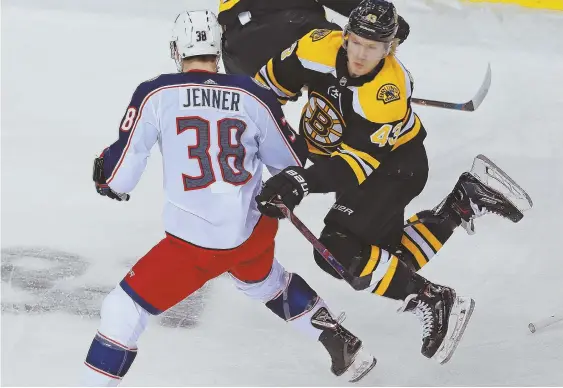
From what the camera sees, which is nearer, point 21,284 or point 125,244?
point 21,284

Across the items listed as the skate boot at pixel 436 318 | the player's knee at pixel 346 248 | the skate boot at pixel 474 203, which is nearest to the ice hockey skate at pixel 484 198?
the skate boot at pixel 474 203

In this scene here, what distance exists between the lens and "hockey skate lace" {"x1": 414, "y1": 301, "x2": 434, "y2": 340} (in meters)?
3.19

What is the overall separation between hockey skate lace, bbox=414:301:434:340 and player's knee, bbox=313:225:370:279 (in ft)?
0.92

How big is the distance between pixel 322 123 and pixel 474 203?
652 mm

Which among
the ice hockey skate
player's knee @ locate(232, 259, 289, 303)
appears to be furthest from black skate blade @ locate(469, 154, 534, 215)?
player's knee @ locate(232, 259, 289, 303)

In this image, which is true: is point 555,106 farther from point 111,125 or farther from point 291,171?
point 291,171

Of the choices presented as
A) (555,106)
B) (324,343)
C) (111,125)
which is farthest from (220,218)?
(555,106)

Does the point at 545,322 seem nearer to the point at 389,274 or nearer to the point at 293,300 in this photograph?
the point at 389,274

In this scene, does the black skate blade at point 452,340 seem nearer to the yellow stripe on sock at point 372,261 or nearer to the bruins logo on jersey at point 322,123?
the yellow stripe on sock at point 372,261

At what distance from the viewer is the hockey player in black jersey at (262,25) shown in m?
3.73

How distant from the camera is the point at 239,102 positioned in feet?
8.66

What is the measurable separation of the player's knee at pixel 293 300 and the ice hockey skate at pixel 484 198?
1.99 ft

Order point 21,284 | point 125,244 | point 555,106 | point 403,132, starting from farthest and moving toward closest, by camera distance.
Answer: point 555,106
point 125,244
point 21,284
point 403,132

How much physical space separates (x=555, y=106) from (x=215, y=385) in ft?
7.93
